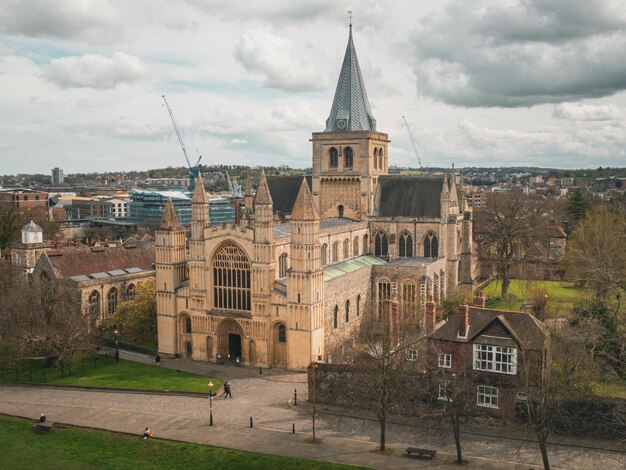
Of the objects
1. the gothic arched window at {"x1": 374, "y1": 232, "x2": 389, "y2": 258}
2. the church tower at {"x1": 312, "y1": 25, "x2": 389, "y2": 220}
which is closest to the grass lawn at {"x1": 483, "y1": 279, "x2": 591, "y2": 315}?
the gothic arched window at {"x1": 374, "y1": 232, "x2": 389, "y2": 258}

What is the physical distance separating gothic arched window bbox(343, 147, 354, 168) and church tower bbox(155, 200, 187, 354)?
1935 cm

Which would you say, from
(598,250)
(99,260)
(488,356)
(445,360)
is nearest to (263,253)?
(445,360)

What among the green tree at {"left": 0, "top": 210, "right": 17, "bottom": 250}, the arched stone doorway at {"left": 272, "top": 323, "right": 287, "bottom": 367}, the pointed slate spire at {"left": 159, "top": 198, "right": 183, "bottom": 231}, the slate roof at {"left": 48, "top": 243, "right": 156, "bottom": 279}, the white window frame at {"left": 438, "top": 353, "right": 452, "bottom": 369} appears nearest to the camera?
the white window frame at {"left": 438, "top": 353, "right": 452, "bottom": 369}

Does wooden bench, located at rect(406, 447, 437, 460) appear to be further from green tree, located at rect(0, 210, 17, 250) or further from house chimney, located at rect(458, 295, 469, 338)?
green tree, located at rect(0, 210, 17, 250)

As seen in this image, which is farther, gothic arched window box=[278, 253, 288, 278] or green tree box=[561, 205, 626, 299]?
green tree box=[561, 205, 626, 299]

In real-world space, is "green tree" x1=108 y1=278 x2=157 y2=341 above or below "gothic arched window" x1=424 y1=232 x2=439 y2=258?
below

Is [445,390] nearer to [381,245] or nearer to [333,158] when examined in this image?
[381,245]

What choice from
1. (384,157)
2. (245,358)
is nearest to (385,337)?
(245,358)

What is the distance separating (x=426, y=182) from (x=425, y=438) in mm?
33258

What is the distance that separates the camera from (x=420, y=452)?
2920 cm

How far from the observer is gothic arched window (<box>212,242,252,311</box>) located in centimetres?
4578

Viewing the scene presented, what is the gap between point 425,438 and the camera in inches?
1256

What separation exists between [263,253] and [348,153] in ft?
66.1

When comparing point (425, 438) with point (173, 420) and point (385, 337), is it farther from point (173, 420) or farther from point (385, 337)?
point (173, 420)
